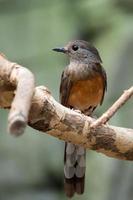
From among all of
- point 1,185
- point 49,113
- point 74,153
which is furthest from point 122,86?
point 49,113

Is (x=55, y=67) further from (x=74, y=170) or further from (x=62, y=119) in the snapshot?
(x=62, y=119)

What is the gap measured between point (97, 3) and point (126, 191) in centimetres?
211

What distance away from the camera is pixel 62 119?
2570mm

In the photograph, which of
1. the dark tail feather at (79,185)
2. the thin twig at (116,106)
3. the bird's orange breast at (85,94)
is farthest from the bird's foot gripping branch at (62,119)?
the bird's orange breast at (85,94)

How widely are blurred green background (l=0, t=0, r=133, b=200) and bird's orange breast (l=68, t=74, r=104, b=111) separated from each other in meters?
1.79

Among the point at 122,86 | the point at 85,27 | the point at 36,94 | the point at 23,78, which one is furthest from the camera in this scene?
the point at 85,27

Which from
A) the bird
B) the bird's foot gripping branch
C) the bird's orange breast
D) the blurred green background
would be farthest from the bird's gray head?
the blurred green background

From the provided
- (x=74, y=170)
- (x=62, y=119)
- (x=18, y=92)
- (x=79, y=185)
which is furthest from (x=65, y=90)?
(x=18, y=92)

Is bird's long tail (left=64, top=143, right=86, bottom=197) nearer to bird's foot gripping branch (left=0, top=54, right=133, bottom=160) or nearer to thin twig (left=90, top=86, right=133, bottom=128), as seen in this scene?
bird's foot gripping branch (left=0, top=54, right=133, bottom=160)

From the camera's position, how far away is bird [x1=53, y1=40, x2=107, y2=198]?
11.5 feet

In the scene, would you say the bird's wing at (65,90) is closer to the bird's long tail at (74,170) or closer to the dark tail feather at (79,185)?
the bird's long tail at (74,170)

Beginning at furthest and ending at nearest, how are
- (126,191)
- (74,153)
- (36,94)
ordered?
(126,191)
(74,153)
(36,94)

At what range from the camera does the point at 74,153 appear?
3.50 m

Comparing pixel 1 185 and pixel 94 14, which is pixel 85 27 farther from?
pixel 1 185
